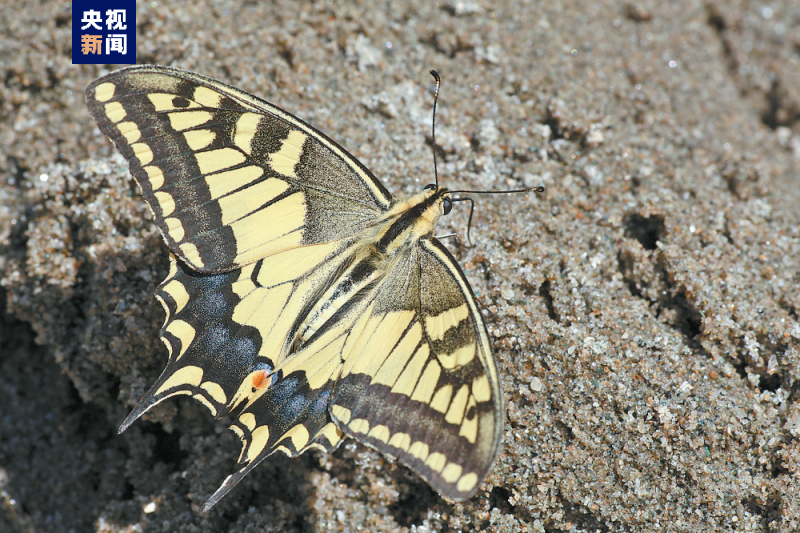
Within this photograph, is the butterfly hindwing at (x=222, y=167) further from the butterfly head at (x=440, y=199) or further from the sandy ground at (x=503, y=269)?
the sandy ground at (x=503, y=269)

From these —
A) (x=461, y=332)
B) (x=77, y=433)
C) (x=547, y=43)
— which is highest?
(x=547, y=43)

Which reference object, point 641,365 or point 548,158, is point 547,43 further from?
point 641,365

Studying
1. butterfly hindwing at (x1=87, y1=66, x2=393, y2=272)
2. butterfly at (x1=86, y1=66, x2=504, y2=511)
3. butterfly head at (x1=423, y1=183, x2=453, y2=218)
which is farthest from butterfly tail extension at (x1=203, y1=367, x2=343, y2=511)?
butterfly head at (x1=423, y1=183, x2=453, y2=218)

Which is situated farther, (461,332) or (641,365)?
(641,365)

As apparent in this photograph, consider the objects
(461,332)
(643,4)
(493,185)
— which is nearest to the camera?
(461,332)

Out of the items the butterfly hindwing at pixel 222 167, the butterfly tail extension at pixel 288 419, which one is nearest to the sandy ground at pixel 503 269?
the butterfly tail extension at pixel 288 419

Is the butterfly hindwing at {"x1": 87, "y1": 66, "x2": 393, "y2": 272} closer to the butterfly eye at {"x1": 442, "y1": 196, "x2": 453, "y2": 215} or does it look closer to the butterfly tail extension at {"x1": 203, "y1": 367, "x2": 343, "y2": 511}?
the butterfly eye at {"x1": 442, "y1": 196, "x2": 453, "y2": 215}

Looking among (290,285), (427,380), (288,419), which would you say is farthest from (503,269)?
(288,419)

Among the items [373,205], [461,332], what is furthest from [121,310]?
[461,332]
